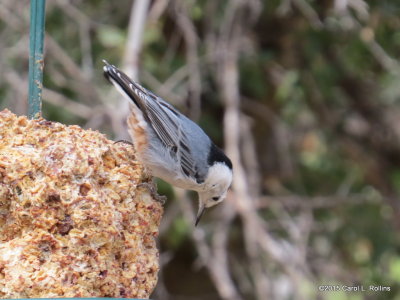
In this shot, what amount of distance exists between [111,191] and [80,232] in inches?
8.4

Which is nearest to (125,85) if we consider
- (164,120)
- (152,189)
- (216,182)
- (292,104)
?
(164,120)

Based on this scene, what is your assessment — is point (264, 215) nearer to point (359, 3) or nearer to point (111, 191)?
point (359, 3)

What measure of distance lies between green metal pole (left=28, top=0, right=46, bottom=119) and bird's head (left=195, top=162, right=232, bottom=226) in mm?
1174

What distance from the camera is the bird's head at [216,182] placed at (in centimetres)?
340

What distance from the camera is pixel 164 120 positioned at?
10.6 feet

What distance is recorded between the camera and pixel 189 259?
6383mm

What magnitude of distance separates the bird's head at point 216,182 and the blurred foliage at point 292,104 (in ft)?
3.89

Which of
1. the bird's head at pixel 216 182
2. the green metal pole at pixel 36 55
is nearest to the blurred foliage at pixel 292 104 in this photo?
the bird's head at pixel 216 182

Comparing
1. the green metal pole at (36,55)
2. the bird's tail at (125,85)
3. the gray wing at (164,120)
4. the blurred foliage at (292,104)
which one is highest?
the green metal pole at (36,55)

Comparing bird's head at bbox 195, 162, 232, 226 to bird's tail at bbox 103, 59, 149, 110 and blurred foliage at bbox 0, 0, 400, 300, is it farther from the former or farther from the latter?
blurred foliage at bbox 0, 0, 400, 300

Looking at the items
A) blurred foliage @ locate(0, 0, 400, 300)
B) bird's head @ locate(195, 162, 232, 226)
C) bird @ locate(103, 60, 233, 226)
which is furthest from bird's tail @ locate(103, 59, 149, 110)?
blurred foliage @ locate(0, 0, 400, 300)

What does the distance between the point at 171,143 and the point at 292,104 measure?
2.74 m

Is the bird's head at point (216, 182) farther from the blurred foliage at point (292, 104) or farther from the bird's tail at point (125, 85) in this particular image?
the blurred foliage at point (292, 104)

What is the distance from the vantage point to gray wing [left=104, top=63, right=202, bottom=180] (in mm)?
3145
